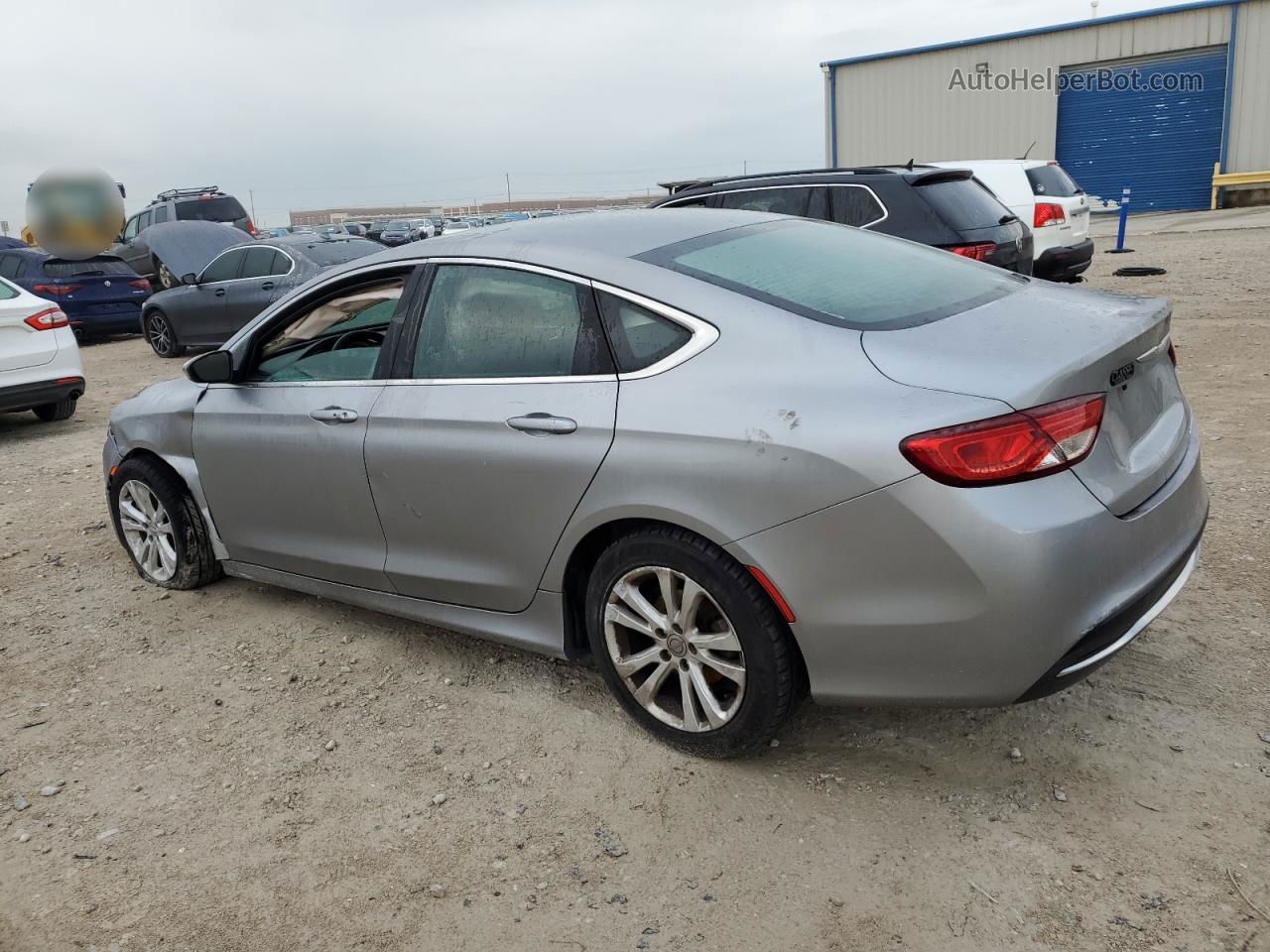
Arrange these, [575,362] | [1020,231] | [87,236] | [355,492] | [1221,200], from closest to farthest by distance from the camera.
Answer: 1. [575,362]
2. [355,492]
3. [1020,231]
4. [87,236]
5. [1221,200]

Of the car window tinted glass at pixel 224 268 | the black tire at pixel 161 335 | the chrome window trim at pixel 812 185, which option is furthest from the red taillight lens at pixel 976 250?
the black tire at pixel 161 335

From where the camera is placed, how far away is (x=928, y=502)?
2.40 m

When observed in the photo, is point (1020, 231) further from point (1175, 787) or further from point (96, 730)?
point (96, 730)

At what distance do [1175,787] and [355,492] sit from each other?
277 centimetres

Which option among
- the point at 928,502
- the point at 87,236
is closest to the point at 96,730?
the point at 928,502

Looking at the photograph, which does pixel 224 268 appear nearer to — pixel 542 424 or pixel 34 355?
pixel 34 355

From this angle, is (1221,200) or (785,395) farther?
(1221,200)

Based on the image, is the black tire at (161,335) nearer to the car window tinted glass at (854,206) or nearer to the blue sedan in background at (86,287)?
the blue sedan in background at (86,287)

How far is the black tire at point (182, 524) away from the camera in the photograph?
455 centimetres

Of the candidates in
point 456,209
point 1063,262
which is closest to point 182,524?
point 1063,262

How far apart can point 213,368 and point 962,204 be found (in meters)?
5.78

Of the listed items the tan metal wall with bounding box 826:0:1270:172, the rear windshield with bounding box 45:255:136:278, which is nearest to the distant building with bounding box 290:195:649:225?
the tan metal wall with bounding box 826:0:1270:172

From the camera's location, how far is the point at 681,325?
291 cm

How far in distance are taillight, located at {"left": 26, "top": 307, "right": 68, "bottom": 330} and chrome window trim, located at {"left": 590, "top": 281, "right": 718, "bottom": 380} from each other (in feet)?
23.8
